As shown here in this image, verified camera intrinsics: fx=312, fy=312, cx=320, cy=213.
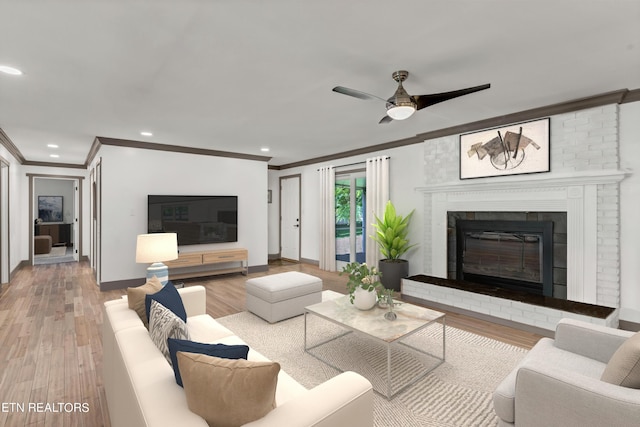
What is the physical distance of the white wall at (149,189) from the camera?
16.3 feet

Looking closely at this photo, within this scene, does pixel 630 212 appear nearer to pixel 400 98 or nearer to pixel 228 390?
pixel 400 98

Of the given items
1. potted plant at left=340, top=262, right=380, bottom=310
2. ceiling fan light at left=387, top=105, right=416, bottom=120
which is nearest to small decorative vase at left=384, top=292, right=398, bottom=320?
potted plant at left=340, top=262, right=380, bottom=310

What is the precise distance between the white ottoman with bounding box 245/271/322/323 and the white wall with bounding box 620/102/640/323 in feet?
10.7

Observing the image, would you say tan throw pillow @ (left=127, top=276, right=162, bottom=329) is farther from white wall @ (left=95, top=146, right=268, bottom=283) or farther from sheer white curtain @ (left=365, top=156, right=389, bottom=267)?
sheer white curtain @ (left=365, top=156, right=389, bottom=267)

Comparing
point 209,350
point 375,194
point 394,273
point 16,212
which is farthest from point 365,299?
point 16,212

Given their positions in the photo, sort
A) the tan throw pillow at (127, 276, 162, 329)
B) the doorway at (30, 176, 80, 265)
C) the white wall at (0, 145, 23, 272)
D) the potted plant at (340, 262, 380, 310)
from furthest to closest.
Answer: the doorway at (30, 176, 80, 265) < the white wall at (0, 145, 23, 272) < the potted plant at (340, 262, 380, 310) < the tan throw pillow at (127, 276, 162, 329)

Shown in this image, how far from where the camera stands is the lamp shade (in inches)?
119

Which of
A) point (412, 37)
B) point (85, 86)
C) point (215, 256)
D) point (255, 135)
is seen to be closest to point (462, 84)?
point (412, 37)

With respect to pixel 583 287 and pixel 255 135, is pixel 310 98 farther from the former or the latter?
pixel 583 287

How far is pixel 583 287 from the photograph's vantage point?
3412 millimetres

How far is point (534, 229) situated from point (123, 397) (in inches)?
169

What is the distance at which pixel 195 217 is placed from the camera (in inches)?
225

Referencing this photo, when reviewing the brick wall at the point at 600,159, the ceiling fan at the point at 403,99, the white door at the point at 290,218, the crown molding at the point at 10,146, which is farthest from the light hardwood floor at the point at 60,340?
the ceiling fan at the point at 403,99

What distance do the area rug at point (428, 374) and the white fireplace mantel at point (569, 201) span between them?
4.13 ft
